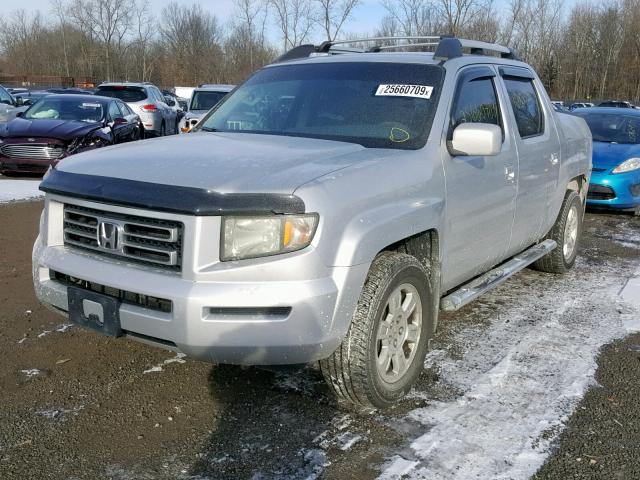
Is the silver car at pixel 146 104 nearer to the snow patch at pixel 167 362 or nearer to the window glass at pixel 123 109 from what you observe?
the window glass at pixel 123 109

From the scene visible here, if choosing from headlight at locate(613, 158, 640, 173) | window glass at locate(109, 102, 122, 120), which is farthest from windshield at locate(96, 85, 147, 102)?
headlight at locate(613, 158, 640, 173)

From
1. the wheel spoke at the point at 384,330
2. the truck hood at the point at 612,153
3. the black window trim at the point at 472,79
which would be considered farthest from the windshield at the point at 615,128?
the wheel spoke at the point at 384,330

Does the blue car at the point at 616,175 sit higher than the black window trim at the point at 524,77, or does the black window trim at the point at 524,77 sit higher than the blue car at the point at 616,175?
the black window trim at the point at 524,77

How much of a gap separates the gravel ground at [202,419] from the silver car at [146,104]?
13.6m

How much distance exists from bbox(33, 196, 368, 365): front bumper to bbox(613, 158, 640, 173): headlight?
7.41 metres

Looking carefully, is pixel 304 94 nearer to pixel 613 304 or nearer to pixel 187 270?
pixel 187 270

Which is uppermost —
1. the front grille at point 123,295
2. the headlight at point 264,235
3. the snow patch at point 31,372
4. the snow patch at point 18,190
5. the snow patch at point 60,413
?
the headlight at point 264,235

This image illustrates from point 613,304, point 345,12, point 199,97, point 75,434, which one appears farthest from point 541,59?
point 75,434

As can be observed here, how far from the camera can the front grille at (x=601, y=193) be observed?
909 cm

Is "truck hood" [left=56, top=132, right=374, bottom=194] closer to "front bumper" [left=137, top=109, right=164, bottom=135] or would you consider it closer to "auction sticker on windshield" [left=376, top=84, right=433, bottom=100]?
"auction sticker on windshield" [left=376, top=84, right=433, bottom=100]

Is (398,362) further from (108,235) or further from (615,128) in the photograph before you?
(615,128)

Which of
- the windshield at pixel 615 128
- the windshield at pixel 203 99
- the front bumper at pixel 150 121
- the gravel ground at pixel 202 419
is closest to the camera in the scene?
the gravel ground at pixel 202 419

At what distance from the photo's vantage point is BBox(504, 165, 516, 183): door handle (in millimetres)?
4375

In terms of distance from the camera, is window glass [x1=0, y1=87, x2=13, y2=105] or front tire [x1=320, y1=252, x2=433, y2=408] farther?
window glass [x1=0, y1=87, x2=13, y2=105]
